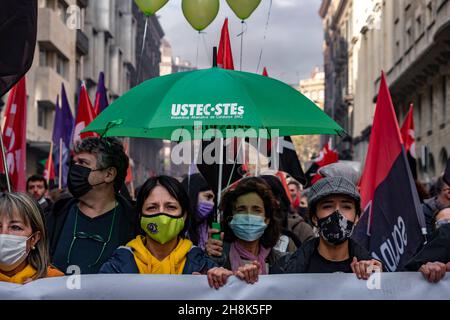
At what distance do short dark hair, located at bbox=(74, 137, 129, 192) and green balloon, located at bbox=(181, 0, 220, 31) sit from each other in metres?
1.56

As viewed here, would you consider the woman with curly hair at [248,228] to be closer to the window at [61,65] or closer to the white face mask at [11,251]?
the white face mask at [11,251]

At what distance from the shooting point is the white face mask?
371cm

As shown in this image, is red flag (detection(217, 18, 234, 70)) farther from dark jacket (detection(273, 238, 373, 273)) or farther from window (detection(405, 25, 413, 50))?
window (detection(405, 25, 413, 50))

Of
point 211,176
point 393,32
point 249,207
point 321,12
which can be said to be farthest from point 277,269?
point 321,12

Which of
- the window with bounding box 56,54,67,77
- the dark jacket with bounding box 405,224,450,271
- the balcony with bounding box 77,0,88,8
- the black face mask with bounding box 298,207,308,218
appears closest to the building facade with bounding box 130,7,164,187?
the balcony with bounding box 77,0,88,8

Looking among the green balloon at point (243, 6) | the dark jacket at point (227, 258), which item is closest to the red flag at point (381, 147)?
the green balloon at point (243, 6)

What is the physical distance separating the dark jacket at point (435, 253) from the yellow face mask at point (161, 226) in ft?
3.62

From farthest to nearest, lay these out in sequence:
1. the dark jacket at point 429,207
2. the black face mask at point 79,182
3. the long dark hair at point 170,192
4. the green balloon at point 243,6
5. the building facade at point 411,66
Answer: the building facade at point 411,66 < the dark jacket at point 429,207 < the green balloon at point 243,6 < the black face mask at point 79,182 < the long dark hair at point 170,192

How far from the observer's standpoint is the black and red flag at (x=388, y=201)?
196 inches

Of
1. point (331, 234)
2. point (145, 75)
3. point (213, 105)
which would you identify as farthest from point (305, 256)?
point (145, 75)

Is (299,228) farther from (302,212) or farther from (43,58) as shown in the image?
(43,58)

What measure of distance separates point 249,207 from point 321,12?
267ft

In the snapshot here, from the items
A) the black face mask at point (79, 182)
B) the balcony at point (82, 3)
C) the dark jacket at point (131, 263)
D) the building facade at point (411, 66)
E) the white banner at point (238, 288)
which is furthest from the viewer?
the balcony at point (82, 3)

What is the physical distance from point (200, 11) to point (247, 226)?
7.23ft
